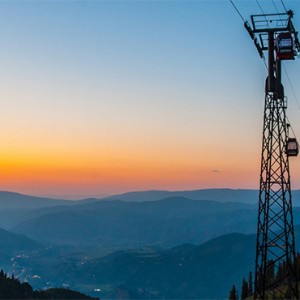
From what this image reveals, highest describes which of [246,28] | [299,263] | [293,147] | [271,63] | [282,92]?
[246,28]

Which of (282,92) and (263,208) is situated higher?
(282,92)

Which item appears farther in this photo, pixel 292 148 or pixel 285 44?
pixel 292 148

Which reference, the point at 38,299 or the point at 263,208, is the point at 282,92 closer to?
the point at 263,208

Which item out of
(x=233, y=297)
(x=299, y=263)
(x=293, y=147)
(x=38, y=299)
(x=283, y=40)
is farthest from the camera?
(x=38, y=299)

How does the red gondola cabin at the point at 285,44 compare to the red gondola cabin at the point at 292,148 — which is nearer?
the red gondola cabin at the point at 285,44

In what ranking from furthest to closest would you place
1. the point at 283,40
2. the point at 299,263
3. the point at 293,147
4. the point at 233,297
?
1. the point at 299,263
2. the point at 233,297
3. the point at 293,147
4. the point at 283,40

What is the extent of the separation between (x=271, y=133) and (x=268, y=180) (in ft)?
16.5

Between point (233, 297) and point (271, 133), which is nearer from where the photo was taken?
point (271, 133)

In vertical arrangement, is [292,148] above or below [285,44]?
below

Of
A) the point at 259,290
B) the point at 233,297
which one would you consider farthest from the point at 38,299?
the point at 259,290

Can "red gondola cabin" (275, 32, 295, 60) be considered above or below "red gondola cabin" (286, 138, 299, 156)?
above

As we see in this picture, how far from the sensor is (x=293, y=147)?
55.7 metres

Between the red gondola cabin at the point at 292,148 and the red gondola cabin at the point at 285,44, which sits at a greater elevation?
the red gondola cabin at the point at 285,44

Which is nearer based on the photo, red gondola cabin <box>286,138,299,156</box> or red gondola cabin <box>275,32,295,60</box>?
red gondola cabin <box>275,32,295,60</box>
